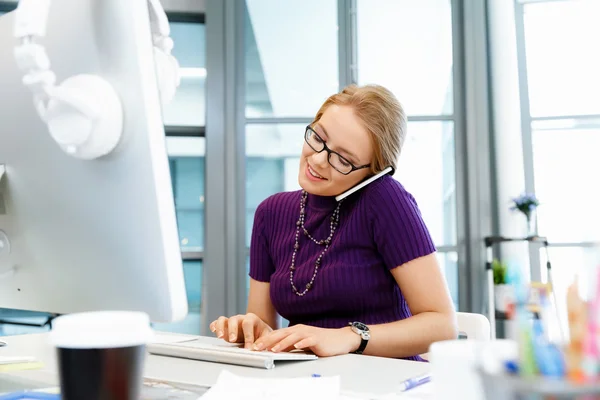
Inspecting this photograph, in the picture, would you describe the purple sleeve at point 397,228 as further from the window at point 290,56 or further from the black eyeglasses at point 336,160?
the window at point 290,56

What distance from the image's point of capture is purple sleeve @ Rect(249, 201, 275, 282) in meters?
1.57

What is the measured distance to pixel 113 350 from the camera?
478mm

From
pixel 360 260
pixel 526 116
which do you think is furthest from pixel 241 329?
pixel 526 116

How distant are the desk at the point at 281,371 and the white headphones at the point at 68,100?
35 centimetres

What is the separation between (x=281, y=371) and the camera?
89cm

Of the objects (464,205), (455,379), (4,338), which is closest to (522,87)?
(464,205)

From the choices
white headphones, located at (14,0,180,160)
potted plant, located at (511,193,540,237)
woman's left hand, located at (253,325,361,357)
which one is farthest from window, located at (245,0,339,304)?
white headphones, located at (14,0,180,160)

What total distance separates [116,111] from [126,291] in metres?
0.18

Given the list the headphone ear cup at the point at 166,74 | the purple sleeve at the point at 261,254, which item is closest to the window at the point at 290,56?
the purple sleeve at the point at 261,254

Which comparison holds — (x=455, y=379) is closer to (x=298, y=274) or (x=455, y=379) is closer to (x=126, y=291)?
(x=126, y=291)

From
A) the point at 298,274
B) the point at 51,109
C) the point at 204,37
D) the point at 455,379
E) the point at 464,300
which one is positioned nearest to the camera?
the point at 455,379

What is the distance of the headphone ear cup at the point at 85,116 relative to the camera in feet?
1.80

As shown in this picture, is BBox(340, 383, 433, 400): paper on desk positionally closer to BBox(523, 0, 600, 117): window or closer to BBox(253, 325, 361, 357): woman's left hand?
BBox(253, 325, 361, 357): woman's left hand

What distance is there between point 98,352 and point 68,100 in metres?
0.24
